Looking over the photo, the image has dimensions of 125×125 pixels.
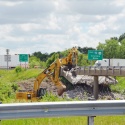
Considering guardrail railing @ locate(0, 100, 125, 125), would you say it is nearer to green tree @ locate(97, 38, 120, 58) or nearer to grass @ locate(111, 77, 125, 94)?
grass @ locate(111, 77, 125, 94)

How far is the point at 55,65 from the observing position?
54.3 m

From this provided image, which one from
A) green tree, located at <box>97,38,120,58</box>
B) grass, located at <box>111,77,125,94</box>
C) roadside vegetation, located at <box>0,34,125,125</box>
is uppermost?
green tree, located at <box>97,38,120,58</box>

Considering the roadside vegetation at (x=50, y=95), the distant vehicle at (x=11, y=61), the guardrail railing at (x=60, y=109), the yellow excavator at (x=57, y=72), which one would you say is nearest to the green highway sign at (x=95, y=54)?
the roadside vegetation at (x=50, y=95)

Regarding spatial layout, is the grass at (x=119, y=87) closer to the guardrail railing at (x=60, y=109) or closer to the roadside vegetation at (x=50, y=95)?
the roadside vegetation at (x=50, y=95)

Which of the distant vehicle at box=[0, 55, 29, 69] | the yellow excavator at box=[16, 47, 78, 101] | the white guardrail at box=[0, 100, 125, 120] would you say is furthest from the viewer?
the distant vehicle at box=[0, 55, 29, 69]

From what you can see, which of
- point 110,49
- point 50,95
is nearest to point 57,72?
point 50,95

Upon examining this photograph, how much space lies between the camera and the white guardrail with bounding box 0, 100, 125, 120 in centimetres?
811

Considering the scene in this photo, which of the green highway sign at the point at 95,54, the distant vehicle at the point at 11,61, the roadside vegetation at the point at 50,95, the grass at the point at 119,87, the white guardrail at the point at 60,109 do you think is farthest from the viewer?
the distant vehicle at the point at 11,61

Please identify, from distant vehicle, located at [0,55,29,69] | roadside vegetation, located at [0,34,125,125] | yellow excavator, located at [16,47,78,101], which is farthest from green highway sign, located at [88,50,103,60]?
distant vehicle, located at [0,55,29,69]

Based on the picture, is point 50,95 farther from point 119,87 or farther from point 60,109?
point 119,87

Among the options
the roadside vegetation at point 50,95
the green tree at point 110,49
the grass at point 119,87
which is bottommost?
the grass at point 119,87

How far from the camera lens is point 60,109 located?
8.28 metres

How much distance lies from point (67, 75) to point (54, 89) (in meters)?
11.5

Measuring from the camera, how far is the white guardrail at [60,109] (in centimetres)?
811
